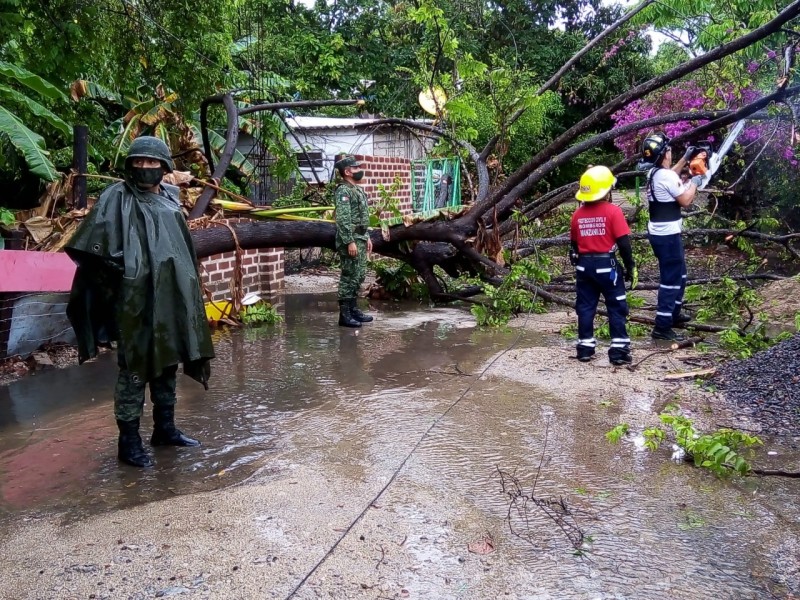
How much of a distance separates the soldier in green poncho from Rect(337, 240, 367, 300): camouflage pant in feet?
12.5

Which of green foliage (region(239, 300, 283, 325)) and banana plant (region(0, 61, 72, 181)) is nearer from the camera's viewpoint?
banana plant (region(0, 61, 72, 181))

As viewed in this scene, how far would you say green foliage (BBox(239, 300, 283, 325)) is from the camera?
28.2 ft

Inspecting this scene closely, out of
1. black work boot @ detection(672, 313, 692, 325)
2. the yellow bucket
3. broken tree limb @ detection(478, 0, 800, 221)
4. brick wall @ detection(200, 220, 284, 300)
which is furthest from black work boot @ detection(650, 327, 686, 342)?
brick wall @ detection(200, 220, 284, 300)

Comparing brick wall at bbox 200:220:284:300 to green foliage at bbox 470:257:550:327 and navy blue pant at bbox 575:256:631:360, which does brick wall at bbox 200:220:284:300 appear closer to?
green foliage at bbox 470:257:550:327

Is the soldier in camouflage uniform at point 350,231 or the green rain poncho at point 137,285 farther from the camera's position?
the soldier in camouflage uniform at point 350,231

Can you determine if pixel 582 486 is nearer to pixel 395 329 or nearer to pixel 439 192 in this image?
pixel 395 329

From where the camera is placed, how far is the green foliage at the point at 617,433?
4.39 metres

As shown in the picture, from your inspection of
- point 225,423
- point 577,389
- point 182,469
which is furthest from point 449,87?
point 182,469

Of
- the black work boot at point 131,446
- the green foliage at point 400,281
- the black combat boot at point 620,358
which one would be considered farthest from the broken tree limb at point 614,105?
the black work boot at point 131,446

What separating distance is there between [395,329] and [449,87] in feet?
18.7

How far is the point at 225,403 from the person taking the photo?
549cm

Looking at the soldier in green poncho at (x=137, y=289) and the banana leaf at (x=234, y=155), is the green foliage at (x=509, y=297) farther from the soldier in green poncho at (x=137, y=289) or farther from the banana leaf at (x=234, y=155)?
the banana leaf at (x=234, y=155)

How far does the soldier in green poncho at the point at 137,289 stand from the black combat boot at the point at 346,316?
387 centimetres

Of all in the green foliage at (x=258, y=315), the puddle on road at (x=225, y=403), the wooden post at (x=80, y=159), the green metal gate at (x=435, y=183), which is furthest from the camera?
the green metal gate at (x=435, y=183)
